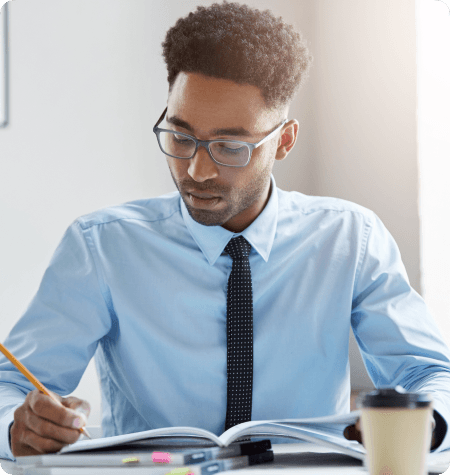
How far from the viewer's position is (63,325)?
1293mm

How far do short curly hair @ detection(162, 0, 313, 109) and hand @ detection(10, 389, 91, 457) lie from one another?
813 millimetres

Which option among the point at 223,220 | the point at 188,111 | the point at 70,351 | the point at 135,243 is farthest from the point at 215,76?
the point at 70,351

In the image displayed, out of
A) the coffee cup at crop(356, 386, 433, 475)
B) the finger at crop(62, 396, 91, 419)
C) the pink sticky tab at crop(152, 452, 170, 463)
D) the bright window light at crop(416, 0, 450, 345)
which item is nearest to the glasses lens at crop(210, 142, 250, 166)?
the finger at crop(62, 396, 91, 419)

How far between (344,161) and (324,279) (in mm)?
1224

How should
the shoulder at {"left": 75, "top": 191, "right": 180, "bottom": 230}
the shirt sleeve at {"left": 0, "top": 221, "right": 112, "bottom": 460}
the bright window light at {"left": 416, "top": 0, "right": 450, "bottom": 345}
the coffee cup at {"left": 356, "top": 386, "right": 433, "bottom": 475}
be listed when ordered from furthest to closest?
the bright window light at {"left": 416, "top": 0, "right": 450, "bottom": 345} → the shoulder at {"left": 75, "top": 191, "right": 180, "bottom": 230} → the shirt sleeve at {"left": 0, "top": 221, "right": 112, "bottom": 460} → the coffee cup at {"left": 356, "top": 386, "right": 433, "bottom": 475}

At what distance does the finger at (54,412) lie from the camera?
2.88 feet

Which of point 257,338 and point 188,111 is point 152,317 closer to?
point 257,338

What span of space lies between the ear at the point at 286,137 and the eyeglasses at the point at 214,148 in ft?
0.59

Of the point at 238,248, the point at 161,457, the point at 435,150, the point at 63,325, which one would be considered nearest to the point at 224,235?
the point at 238,248

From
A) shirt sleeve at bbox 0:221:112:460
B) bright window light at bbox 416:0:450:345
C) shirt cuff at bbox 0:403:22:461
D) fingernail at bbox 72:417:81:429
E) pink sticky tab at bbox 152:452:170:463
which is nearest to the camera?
pink sticky tab at bbox 152:452:170:463

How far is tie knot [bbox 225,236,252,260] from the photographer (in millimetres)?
1381

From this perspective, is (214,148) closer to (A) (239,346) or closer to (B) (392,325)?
(A) (239,346)

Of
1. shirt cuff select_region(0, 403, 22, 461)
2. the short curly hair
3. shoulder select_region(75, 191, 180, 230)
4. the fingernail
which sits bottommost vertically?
shirt cuff select_region(0, 403, 22, 461)

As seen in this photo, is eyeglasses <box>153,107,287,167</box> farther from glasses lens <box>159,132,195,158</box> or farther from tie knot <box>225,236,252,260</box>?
tie knot <box>225,236,252,260</box>
